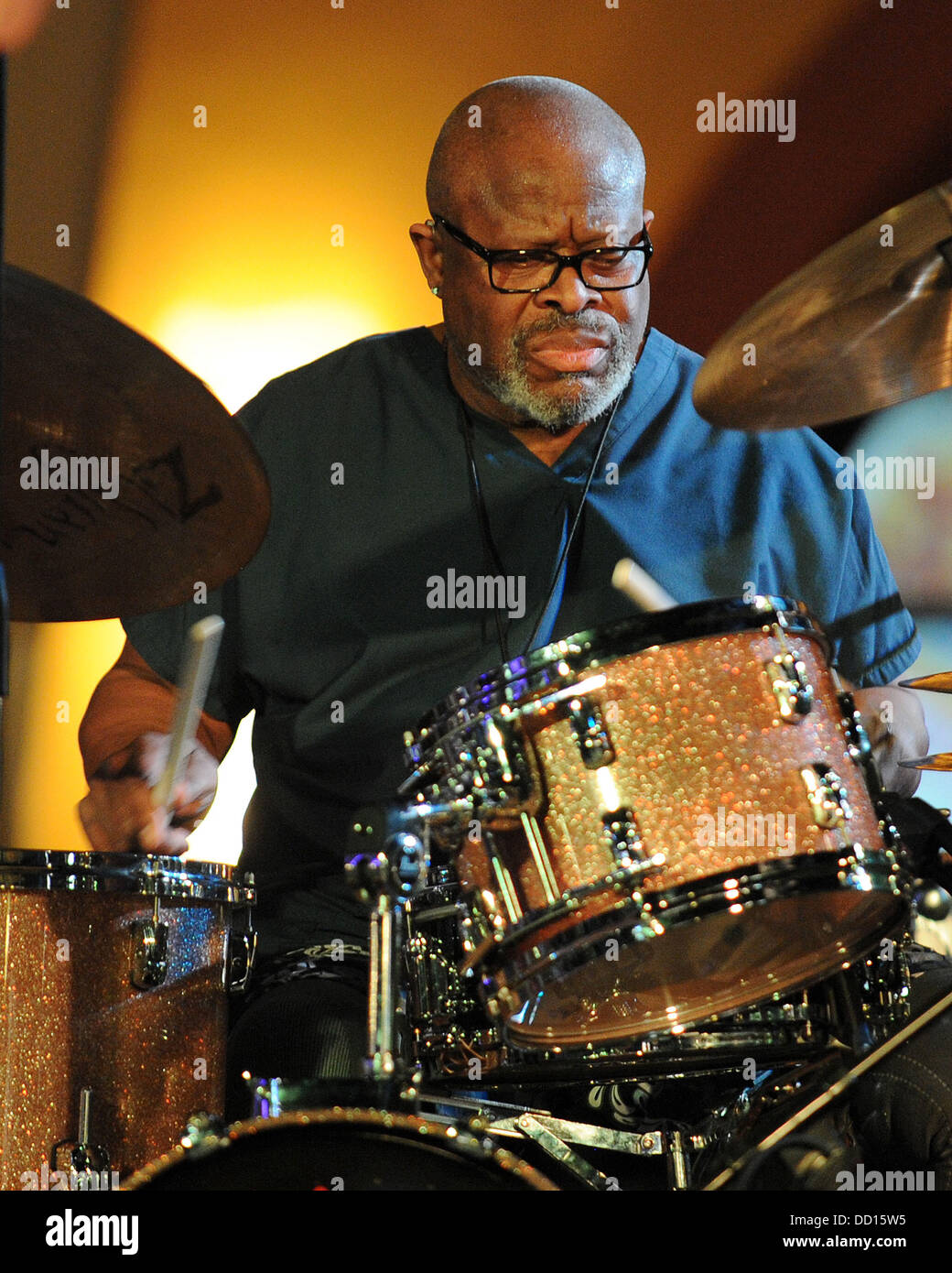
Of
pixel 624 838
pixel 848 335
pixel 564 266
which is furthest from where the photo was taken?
pixel 564 266

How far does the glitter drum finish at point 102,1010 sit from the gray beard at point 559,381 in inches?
30.5

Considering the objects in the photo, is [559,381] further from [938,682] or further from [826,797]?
[826,797]

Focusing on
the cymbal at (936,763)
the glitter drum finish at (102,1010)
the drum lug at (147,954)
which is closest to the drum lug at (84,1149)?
the glitter drum finish at (102,1010)

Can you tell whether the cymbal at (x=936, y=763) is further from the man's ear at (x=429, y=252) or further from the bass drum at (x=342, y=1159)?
the man's ear at (x=429, y=252)

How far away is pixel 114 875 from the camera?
1.32 metres

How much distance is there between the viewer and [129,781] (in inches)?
57.8

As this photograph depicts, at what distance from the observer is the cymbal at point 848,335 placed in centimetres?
141

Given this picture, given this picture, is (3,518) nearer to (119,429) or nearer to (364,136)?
(119,429)

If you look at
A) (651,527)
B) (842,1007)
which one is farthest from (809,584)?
(842,1007)

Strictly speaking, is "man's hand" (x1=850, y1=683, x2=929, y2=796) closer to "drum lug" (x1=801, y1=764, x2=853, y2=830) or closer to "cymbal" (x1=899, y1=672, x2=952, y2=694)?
"cymbal" (x1=899, y1=672, x2=952, y2=694)

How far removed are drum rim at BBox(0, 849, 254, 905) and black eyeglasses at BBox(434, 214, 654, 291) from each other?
837 mm

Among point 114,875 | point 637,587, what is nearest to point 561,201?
point 637,587

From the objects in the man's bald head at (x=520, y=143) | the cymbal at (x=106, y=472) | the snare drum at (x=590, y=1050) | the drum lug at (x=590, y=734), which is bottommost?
the snare drum at (x=590, y=1050)

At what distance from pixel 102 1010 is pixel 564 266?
1.04 m
